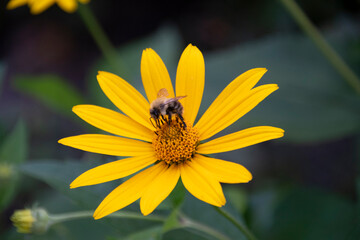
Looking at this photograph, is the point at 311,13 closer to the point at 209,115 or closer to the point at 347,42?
the point at 347,42

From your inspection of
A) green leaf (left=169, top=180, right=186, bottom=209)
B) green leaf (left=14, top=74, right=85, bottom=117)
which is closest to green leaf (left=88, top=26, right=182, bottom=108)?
green leaf (left=14, top=74, right=85, bottom=117)

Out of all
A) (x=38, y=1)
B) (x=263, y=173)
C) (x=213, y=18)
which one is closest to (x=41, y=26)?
(x=213, y=18)

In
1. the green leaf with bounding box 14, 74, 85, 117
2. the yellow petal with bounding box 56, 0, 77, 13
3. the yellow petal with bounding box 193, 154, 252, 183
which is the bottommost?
the yellow petal with bounding box 193, 154, 252, 183

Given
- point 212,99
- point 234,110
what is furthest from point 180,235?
point 212,99

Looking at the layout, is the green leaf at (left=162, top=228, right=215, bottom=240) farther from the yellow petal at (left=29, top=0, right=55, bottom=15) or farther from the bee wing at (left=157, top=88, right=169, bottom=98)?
the yellow petal at (left=29, top=0, right=55, bottom=15)

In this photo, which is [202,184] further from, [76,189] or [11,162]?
[11,162]

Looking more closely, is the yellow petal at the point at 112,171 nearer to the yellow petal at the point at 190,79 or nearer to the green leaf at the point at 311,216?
the yellow petal at the point at 190,79
